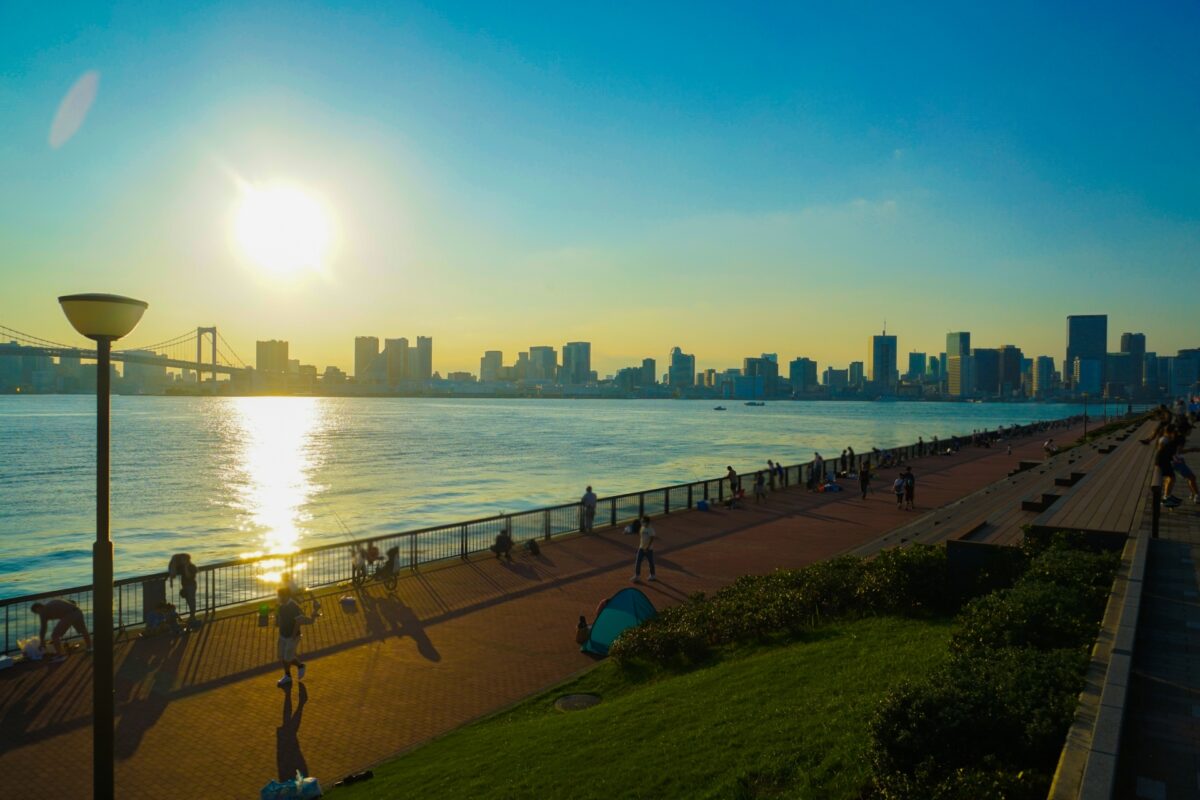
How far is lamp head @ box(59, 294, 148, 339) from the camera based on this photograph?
19.5ft

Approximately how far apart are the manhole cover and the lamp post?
5.40 metres

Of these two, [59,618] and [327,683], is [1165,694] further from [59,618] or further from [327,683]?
[59,618]

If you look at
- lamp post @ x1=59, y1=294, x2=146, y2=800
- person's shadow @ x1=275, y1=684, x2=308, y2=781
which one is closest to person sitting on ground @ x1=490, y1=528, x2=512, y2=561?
person's shadow @ x1=275, y1=684, x2=308, y2=781

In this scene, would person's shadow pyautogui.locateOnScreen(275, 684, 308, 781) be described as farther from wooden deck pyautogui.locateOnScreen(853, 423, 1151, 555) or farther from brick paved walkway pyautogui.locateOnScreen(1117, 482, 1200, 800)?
wooden deck pyautogui.locateOnScreen(853, 423, 1151, 555)

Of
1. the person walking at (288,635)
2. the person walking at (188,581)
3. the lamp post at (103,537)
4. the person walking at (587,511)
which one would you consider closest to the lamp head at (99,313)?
the lamp post at (103,537)

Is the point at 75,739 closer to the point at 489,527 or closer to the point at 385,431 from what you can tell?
the point at 489,527

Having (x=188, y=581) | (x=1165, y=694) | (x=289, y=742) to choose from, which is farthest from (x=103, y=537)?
(x=188, y=581)

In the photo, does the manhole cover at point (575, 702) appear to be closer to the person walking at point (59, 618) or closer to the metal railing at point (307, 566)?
the metal railing at point (307, 566)

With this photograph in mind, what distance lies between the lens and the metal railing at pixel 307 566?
46.2 feet

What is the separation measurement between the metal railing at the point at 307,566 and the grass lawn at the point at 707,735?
7.23m

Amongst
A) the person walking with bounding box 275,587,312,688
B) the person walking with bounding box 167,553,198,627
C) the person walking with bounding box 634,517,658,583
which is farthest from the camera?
the person walking with bounding box 634,517,658,583

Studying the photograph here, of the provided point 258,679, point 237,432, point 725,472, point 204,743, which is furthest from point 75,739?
point 237,432

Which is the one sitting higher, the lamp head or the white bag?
the lamp head

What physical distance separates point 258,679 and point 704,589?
9065 mm
